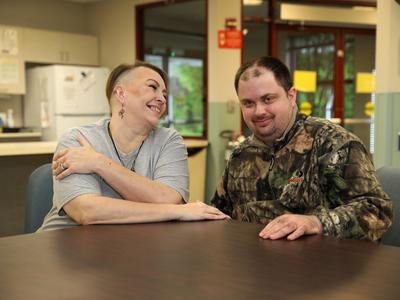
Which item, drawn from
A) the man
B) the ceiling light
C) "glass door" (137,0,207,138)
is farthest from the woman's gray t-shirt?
"glass door" (137,0,207,138)

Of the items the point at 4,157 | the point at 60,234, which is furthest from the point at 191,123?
the point at 60,234

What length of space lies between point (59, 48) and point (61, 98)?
800 mm

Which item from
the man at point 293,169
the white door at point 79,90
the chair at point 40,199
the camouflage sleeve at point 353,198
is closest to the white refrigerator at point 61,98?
the white door at point 79,90

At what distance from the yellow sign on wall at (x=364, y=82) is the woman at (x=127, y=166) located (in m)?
4.70

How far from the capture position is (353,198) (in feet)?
5.18

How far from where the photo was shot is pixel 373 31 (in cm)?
619

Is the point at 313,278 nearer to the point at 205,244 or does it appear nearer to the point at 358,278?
the point at 358,278

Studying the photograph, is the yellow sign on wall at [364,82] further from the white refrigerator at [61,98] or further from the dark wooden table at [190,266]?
the dark wooden table at [190,266]

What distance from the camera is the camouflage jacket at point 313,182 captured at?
1523mm

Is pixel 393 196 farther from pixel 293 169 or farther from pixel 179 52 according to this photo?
pixel 179 52

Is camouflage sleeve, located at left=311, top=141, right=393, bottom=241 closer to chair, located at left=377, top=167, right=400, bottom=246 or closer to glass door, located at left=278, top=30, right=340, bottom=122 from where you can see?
chair, located at left=377, top=167, right=400, bottom=246

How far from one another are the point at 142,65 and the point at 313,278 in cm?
119

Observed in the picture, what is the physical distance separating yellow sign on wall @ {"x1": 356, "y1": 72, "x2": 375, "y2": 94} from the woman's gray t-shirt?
474cm

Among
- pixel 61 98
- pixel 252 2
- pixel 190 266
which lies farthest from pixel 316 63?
pixel 190 266
